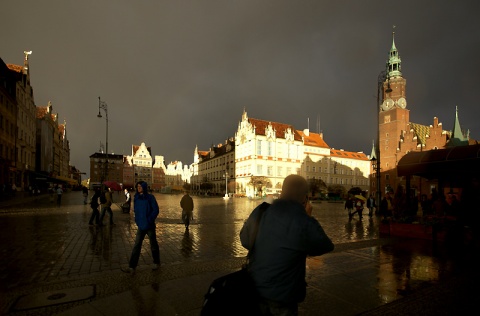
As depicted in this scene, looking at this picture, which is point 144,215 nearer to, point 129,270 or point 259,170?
point 129,270

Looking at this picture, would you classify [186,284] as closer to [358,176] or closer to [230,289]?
[230,289]

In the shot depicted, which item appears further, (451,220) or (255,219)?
(451,220)

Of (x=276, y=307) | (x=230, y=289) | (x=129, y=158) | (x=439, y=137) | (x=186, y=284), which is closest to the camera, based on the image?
(x=230, y=289)

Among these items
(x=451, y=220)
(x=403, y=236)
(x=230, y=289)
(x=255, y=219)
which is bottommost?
(x=403, y=236)

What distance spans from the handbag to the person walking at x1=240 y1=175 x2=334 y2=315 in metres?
0.14

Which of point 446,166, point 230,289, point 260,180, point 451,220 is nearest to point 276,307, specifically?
point 230,289

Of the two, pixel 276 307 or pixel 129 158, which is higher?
pixel 129 158

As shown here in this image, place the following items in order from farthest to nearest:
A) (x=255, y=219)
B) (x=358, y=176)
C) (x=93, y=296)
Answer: (x=358, y=176) < (x=93, y=296) < (x=255, y=219)

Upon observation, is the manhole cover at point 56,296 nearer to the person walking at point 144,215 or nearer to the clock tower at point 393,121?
the person walking at point 144,215

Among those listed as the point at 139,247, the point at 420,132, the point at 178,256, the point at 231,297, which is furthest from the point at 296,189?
the point at 420,132

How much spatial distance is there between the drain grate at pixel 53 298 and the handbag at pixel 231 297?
12.3 ft

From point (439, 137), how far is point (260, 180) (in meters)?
36.8

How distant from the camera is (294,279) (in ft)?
7.98

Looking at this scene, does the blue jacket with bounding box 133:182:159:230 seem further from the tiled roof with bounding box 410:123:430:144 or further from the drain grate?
the tiled roof with bounding box 410:123:430:144
